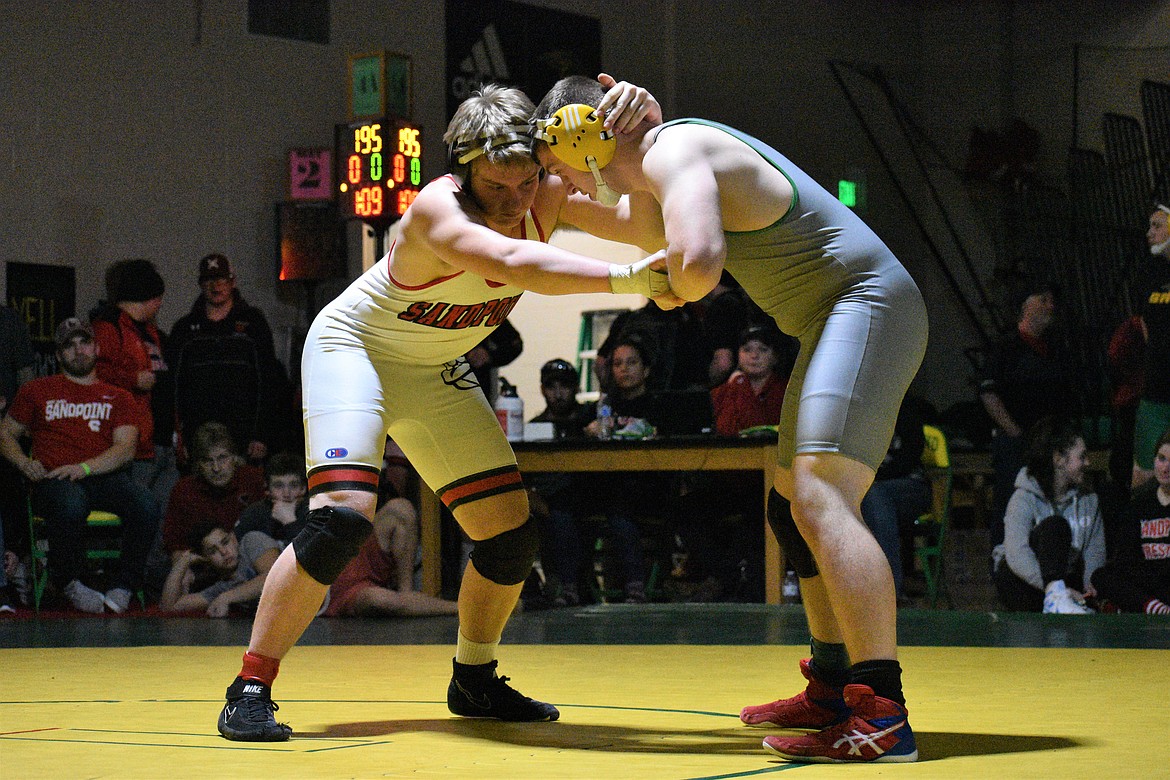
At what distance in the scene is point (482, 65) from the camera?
12.3 metres

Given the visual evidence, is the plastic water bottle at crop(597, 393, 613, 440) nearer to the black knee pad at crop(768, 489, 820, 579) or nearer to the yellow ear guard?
the black knee pad at crop(768, 489, 820, 579)

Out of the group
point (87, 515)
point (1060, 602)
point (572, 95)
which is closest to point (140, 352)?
point (87, 515)

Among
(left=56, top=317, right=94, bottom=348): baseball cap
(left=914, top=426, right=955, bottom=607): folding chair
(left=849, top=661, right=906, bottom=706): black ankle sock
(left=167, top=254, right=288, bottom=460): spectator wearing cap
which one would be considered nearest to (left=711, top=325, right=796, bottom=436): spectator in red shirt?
(left=914, top=426, right=955, bottom=607): folding chair

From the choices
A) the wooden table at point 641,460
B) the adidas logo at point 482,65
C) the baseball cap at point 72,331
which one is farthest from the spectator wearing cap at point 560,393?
the adidas logo at point 482,65

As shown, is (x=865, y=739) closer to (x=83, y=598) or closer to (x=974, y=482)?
(x=83, y=598)

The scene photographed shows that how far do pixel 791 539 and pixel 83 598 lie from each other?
17.2ft

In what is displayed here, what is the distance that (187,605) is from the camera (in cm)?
765

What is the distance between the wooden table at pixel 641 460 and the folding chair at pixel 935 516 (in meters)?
0.86

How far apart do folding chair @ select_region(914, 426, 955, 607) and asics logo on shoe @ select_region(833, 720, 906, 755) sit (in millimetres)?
4898

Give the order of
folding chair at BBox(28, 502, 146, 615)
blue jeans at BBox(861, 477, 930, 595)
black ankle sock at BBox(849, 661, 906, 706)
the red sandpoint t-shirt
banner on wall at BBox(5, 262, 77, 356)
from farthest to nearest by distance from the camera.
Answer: banner on wall at BBox(5, 262, 77, 356) < the red sandpoint t-shirt < folding chair at BBox(28, 502, 146, 615) < blue jeans at BBox(861, 477, 930, 595) < black ankle sock at BBox(849, 661, 906, 706)

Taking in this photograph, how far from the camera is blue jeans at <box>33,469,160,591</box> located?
312 inches

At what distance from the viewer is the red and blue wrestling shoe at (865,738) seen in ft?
9.82

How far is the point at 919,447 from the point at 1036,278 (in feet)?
18.6

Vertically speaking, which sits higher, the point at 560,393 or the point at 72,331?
the point at 72,331
